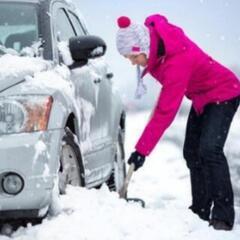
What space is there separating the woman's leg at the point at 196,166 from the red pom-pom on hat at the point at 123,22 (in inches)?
37.6

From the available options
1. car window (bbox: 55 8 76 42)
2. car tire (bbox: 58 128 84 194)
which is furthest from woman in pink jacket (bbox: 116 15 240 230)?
car window (bbox: 55 8 76 42)

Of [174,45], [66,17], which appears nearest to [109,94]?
[66,17]

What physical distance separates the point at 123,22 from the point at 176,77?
A: 1.79ft

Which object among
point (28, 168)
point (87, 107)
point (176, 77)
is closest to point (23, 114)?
point (28, 168)

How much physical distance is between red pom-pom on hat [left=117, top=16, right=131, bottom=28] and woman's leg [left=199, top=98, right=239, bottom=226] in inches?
32.9

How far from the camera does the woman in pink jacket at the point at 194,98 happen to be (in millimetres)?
5500

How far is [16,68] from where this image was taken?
5023 millimetres

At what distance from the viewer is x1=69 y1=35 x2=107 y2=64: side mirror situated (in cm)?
580

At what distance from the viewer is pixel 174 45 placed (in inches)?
219

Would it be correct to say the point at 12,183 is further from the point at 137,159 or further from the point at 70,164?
the point at 137,159

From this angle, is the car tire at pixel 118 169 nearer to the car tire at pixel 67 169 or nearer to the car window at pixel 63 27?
the car window at pixel 63 27

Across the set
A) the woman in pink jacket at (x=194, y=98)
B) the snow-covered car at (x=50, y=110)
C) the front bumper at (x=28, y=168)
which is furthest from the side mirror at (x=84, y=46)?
the front bumper at (x=28, y=168)

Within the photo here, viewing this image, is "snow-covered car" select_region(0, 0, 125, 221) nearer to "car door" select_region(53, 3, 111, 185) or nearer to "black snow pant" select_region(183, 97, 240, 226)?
"car door" select_region(53, 3, 111, 185)

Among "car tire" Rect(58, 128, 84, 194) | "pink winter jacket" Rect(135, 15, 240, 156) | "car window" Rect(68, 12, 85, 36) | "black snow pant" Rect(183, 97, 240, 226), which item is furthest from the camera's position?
"car window" Rect(68, 12, 85, 36)
